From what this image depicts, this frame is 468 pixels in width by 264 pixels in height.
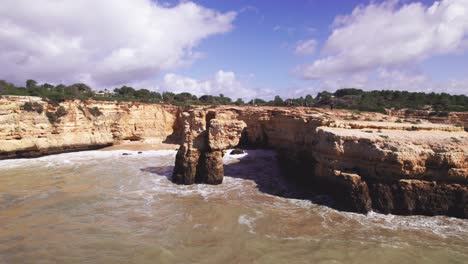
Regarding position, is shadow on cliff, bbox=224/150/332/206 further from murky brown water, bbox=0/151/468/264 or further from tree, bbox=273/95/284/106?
tree, bbox=273/95/284/106

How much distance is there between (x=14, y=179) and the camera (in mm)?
17328

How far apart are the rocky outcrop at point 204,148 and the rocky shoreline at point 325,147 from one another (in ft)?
0.17

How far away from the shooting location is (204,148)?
16.3 m

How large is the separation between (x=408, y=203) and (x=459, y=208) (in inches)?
68.2

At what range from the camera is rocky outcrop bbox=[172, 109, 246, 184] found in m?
15.9

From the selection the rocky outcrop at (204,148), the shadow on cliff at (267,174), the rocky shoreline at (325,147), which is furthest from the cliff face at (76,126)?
the rocky outcrop at (204,148)

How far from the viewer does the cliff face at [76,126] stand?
74.9 feet

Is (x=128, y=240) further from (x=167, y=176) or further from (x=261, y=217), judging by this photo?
(x=167, y=176)

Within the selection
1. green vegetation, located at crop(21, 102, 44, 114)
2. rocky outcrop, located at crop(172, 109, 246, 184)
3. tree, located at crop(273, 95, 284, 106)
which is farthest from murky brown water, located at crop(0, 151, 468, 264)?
tree, located at crop(273, 95, 284, 106)

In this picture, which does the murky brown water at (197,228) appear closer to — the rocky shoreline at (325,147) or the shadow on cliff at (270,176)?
the shadow on cliff at (270,176)

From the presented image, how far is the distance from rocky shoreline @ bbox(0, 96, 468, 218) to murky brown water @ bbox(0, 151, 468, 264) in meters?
0.84

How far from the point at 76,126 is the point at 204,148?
54.1 feet

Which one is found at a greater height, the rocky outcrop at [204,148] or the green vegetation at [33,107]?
the green vegetation at [33,107]

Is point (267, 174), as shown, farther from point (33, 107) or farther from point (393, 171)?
point (33, 107)
